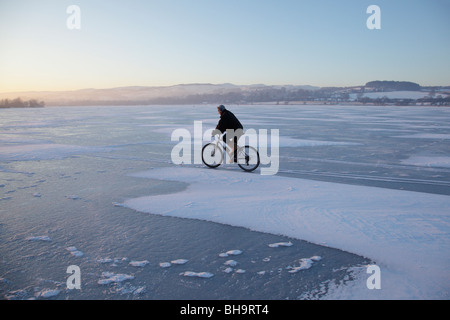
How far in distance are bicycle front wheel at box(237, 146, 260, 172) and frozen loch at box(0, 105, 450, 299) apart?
0.27 m

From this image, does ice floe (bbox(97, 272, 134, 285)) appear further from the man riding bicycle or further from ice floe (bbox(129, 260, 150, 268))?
the man riding bicycle

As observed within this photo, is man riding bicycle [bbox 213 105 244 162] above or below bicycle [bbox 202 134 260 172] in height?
above

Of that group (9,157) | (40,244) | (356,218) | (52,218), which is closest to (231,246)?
(356,218)

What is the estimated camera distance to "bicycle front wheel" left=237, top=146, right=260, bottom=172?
379 inches

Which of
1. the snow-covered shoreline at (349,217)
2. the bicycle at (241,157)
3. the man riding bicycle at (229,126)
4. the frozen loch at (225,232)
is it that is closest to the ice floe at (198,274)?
the frozen loch at (225,232)

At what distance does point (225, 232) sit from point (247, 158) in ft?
15.5

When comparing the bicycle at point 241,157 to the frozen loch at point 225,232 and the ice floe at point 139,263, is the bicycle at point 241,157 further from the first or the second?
the ice floe at point 139,263

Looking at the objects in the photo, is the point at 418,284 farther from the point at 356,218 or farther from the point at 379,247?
the point at 356,218

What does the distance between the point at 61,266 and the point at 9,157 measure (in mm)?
9966

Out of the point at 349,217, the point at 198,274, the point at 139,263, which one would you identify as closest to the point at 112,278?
the point at 139,263

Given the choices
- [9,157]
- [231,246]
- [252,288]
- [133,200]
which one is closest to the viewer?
[252,288]

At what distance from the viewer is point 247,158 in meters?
9.59

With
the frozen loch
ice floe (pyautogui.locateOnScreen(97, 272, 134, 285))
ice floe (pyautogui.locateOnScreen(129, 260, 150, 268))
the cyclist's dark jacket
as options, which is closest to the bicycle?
the frozen loch

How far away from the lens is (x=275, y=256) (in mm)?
4242
